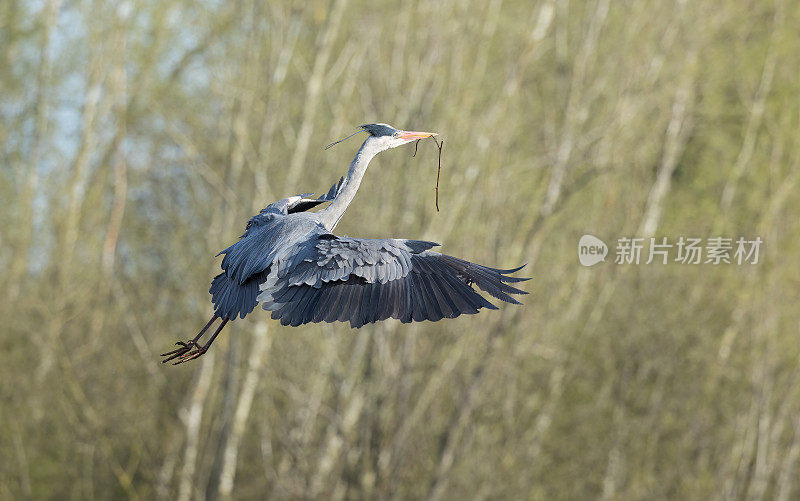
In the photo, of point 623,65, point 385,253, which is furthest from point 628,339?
point 385,253

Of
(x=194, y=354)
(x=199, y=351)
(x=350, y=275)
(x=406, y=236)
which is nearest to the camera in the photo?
(x=350, y=275)

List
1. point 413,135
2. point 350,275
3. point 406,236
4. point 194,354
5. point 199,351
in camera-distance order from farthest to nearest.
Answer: point 406,236, point 194,354, point 199,351, point 413,135, point 350,275

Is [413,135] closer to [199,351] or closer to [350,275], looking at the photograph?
[350,275]

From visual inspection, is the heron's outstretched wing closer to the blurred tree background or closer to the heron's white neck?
the heron's white neck

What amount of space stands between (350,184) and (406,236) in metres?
5.56

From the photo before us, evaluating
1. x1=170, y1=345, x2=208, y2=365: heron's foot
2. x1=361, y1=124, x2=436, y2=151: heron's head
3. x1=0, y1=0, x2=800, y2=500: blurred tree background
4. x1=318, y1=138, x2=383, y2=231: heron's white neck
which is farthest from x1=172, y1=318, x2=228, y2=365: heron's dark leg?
x1=0, y1=0, x2=800, y2=500: blurred tree background

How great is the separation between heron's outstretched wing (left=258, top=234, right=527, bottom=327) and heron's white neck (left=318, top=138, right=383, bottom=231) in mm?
155

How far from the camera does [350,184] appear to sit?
15.4 ft

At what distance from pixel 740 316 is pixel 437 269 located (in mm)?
9783

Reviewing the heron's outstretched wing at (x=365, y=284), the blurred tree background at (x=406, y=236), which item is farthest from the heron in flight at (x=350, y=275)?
the blurred tree background at (x=406, y=236)

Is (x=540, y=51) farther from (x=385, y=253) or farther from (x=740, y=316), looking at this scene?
Answer: (x=385, y=253)

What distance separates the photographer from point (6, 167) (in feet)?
53.2

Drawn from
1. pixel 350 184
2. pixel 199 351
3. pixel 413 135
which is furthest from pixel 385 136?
pixel 199 351

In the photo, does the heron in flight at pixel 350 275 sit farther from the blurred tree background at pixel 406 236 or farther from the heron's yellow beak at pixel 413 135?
the blurred tree background at pixel 406 236
